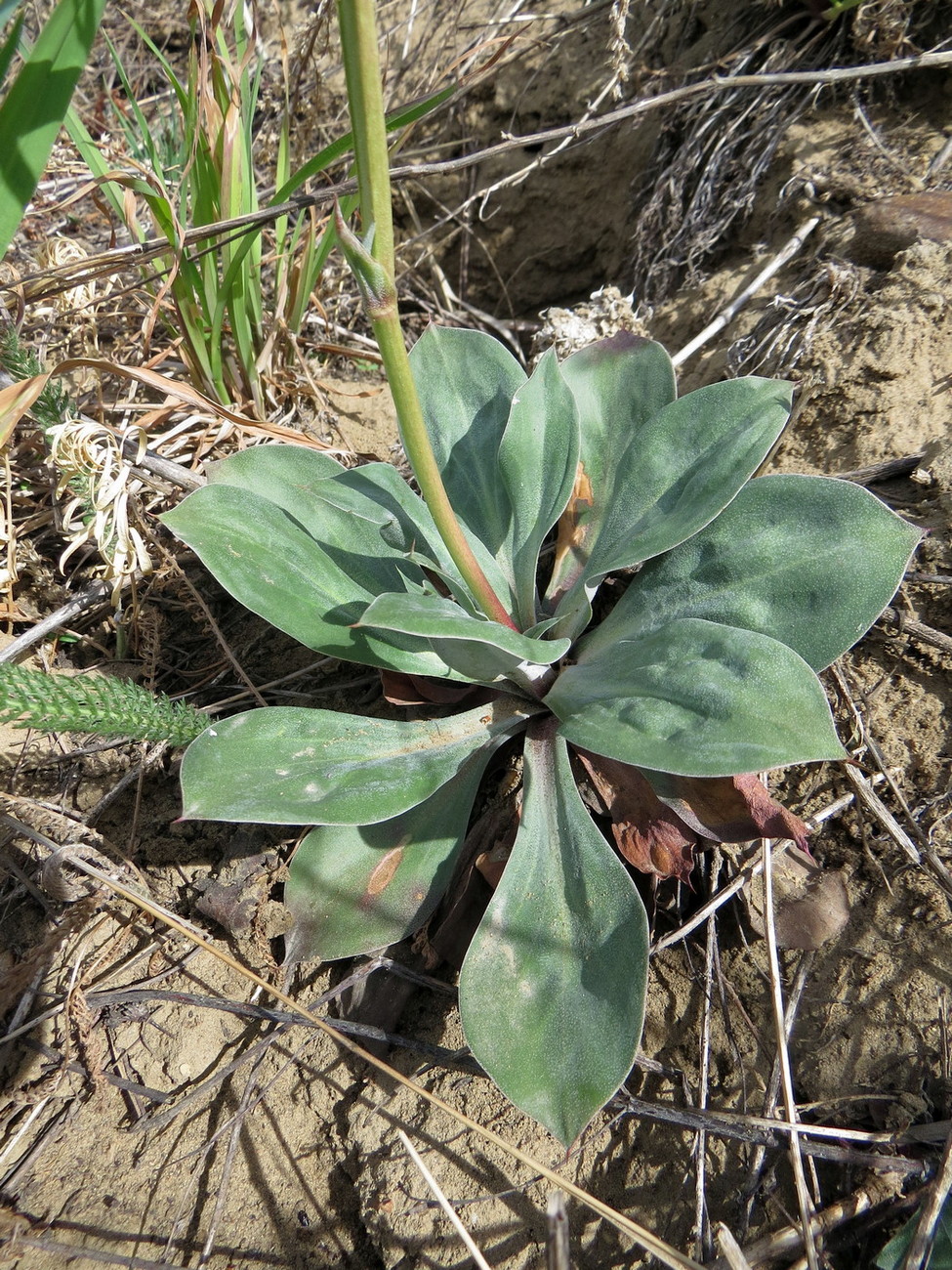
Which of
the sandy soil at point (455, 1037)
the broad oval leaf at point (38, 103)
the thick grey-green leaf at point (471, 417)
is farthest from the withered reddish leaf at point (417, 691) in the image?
the broad oval leaf at point (38, 103)

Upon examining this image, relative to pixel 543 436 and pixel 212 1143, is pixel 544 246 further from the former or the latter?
pixel 212 1143

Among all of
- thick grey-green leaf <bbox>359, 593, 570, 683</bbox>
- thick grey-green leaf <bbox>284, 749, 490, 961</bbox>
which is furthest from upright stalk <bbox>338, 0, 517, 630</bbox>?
thick grey-green leaf <bbox>284, 749, 490, 961</bbox>

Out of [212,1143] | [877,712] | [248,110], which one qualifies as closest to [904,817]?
[877,712]

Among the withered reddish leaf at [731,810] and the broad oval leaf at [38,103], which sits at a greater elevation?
the broad oval leaf at [38,103]

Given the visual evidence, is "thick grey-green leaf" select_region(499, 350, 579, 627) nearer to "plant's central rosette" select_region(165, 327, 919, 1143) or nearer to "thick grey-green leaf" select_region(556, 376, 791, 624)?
"plant's central rosette" select_region(165, 327, 919, 1143)

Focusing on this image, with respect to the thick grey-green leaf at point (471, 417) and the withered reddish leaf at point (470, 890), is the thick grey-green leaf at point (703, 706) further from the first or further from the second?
the thick grey-green leaf at point (471, 417)

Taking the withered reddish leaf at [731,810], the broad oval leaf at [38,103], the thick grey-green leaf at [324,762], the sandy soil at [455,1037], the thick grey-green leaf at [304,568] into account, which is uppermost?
the broad oval leaf at [38,103]
